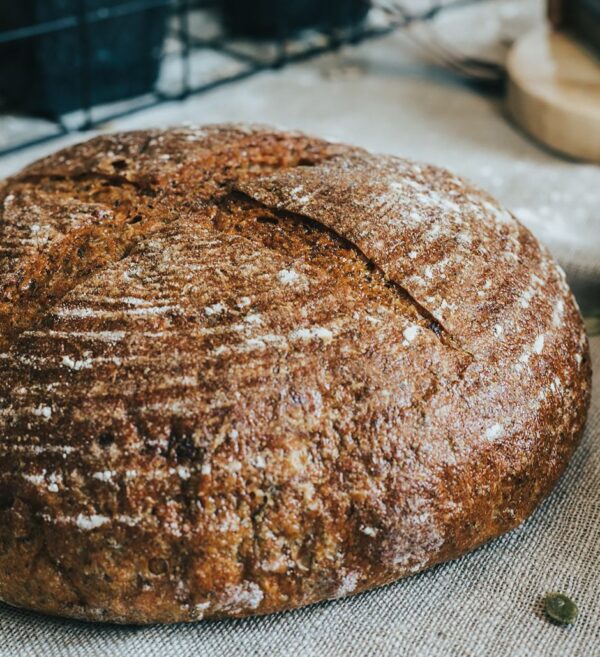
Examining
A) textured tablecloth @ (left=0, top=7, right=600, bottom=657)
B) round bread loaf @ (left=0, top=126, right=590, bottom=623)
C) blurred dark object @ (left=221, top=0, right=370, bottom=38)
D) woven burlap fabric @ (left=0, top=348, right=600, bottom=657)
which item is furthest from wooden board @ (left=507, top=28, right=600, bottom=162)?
woven burlap fabric @ (left=0, top=348, right=600, bottom=657)

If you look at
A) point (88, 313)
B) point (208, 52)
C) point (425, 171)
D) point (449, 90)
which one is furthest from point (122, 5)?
point (88, 313)

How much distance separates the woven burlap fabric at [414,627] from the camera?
37.4 inches

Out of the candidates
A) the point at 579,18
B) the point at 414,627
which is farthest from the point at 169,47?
the point at 414,627

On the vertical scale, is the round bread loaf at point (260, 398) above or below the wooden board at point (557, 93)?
above

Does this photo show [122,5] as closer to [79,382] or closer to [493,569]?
[79,382]

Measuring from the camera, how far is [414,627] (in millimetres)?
979

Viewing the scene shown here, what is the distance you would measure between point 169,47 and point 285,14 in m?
0.37

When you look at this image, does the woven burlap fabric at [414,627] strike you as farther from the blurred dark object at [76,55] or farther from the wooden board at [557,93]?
the blurred dark object at [76,55]

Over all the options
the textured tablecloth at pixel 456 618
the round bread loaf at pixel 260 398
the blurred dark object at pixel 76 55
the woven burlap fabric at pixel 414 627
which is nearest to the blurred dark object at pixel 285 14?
the blurred dark object at pixel 76 55

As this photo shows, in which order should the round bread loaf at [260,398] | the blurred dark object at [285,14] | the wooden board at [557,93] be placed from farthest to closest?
the blurred dark object at [285,14] < the wooden board at [557,93] < the round bread loaf at [260,398]

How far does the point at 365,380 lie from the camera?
3.06ft

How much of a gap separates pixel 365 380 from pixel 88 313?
0.31m

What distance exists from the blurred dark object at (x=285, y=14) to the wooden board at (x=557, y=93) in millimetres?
670

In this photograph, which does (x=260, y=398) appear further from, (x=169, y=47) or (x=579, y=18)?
(x=169, y=47)
